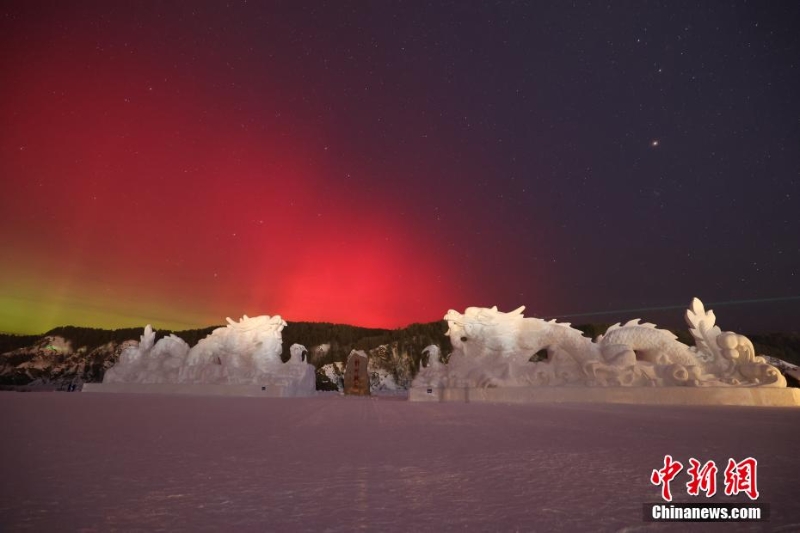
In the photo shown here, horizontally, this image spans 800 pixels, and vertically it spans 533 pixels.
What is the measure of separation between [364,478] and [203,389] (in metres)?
17.4

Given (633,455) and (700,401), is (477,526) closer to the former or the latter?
(633,455)

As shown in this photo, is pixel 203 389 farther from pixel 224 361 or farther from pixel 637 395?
pixel 637 395

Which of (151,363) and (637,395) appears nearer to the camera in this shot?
(637,395)

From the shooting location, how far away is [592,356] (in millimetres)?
11406

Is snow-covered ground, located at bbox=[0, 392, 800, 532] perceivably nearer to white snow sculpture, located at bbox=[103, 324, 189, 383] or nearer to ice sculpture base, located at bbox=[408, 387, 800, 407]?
ice sculpture base, located at bbox=[408, 387, 800, 407]

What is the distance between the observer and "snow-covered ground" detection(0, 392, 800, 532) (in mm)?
1615

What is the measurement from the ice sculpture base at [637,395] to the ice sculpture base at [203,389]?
7518mm

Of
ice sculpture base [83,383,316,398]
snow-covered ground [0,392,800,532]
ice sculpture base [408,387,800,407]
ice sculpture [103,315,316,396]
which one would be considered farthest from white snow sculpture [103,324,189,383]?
snow-covered ground [0,392,800,532]

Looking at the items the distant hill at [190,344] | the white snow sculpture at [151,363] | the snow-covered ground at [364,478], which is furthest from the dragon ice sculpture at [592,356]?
the distant hill at [190,344]

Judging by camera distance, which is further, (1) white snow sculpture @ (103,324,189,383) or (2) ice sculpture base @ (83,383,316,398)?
(1) white snow sculpture @ (103,324,189,383)

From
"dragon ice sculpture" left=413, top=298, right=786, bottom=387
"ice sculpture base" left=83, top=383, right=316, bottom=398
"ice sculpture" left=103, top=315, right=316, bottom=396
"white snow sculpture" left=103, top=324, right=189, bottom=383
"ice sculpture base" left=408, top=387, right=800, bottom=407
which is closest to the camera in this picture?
"ice sculpture base" left=408, top=387, right=800, bottom=407

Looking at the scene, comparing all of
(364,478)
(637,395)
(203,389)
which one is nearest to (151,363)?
(203,389)

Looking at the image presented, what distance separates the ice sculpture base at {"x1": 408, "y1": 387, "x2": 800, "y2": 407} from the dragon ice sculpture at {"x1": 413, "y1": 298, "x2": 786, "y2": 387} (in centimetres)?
35

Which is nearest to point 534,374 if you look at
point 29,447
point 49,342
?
point 29,447
